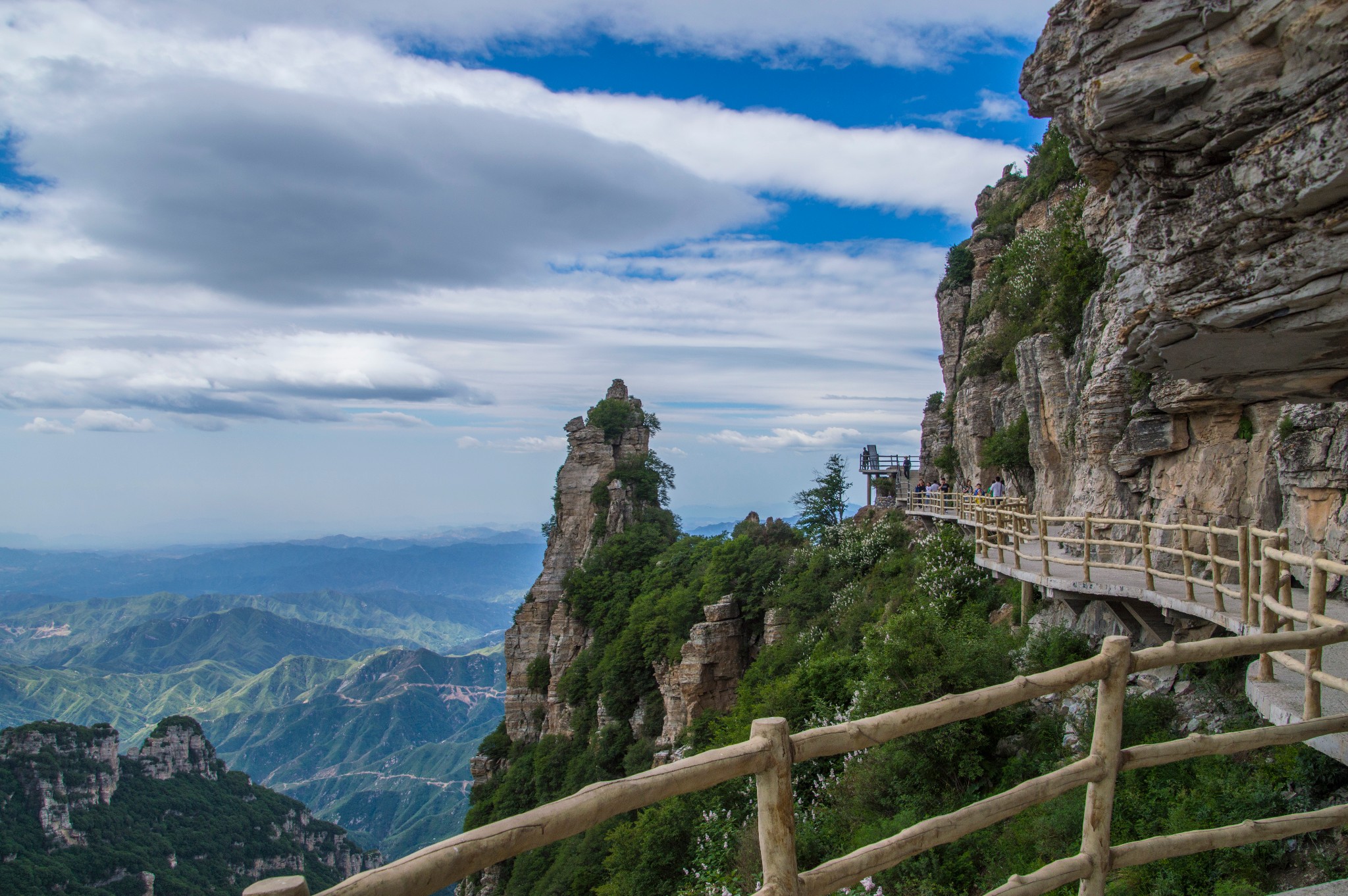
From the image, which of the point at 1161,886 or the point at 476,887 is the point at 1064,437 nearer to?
the point at 1161,886

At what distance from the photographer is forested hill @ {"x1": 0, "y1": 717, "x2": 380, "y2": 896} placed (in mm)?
80000

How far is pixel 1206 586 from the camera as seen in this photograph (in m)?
11.5

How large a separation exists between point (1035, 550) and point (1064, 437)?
6352 mm

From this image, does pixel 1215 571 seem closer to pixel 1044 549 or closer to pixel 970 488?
pixel 1044 549

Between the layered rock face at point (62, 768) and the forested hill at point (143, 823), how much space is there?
0.43ft

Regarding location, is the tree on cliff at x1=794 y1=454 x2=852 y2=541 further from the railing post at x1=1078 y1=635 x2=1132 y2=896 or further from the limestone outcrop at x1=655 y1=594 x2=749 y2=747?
the railing post at x1=1078 y1=635 x2=1132 y2=896

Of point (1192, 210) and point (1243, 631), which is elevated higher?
point (1192, 210)

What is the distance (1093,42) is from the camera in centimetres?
786

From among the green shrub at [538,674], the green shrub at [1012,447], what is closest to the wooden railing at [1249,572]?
the green shrub at [1012,447]

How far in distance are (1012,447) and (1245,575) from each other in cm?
2283

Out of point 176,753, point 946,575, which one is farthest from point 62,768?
point 946,575

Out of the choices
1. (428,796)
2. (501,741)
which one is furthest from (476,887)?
(428,796)

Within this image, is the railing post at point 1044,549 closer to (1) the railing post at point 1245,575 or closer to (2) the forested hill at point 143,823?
(1) the railing post at point 1245,575

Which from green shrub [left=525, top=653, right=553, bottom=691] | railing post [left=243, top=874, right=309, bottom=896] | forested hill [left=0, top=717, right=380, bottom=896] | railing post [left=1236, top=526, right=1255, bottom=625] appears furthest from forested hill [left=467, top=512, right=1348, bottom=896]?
forested hill [left=0, top=717, right=380, bottom=896]
